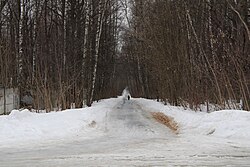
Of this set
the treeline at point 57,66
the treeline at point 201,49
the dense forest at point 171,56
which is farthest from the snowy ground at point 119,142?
the treeline at point 57,66

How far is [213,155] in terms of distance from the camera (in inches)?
388

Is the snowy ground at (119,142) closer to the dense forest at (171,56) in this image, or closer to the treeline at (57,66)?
the dense forest at (171,56)

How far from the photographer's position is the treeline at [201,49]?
18.2 m

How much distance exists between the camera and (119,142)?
13.2m

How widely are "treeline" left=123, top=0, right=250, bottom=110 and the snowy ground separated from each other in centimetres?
235

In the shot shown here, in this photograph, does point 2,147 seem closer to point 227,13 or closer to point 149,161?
point 149,161

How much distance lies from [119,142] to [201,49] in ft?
36.5

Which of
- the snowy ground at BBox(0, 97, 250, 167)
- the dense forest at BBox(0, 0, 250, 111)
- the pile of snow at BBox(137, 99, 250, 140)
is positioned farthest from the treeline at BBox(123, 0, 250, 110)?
the snowy ground at BBox(0, 97, 250, 167)

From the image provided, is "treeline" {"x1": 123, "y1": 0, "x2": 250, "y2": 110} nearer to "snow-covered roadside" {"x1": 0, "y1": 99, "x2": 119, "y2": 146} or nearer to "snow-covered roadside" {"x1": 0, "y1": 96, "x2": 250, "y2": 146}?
"snow-covered roadside" {"x1": 0, "y1": 96, "x2": 250, "y2": 146}

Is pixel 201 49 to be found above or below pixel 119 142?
above

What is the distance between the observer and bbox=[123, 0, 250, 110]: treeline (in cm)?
1822

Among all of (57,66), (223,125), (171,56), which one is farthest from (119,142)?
(171,56)

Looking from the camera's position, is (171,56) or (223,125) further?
(171,56)

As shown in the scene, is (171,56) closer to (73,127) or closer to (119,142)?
(73,127)
